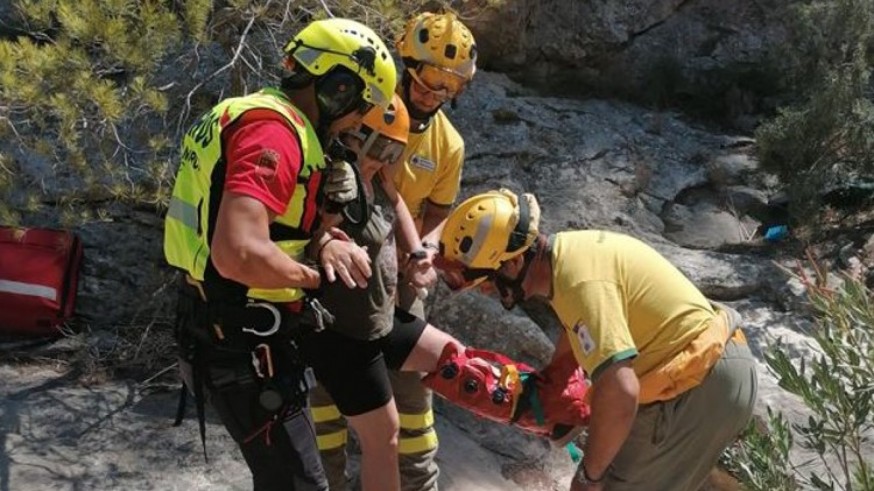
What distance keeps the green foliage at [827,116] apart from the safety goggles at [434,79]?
379cm

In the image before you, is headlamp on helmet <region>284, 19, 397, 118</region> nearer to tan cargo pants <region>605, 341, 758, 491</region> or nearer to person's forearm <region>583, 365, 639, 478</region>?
person's forearm <region>583, 365, 639, 478</region>

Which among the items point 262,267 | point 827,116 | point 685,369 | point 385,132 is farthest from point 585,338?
point 827,116

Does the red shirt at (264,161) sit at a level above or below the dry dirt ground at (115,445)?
above

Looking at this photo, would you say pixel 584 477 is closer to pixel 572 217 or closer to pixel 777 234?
pixel 572 217

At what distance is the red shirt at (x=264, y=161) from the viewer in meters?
2.08

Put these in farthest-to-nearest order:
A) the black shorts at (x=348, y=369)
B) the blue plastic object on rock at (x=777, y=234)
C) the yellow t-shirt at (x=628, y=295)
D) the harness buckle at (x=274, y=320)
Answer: the blue plastic object on rock at (x=777, y=234)
the black shorts at (x=348, y=369)
the yellow t-shirt at (x=628, y=295)
the harness buckle at (x=274, y=320)

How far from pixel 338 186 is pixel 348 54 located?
0.40 meters

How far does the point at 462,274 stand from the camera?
284 cm

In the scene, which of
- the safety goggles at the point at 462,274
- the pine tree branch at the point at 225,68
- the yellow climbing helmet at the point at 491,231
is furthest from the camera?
the pine tree branch at the point at 225,68

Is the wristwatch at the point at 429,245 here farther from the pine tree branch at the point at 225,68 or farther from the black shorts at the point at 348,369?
the pine tree branch at the point at 225,68

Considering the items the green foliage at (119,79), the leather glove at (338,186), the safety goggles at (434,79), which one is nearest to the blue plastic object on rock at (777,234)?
the green foliage at (119,79)

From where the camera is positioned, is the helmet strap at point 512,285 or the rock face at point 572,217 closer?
the helmet strap at point 512,285

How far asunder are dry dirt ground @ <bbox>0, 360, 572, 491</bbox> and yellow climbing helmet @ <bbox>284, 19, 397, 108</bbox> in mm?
2038

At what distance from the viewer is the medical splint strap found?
259 centimetres
